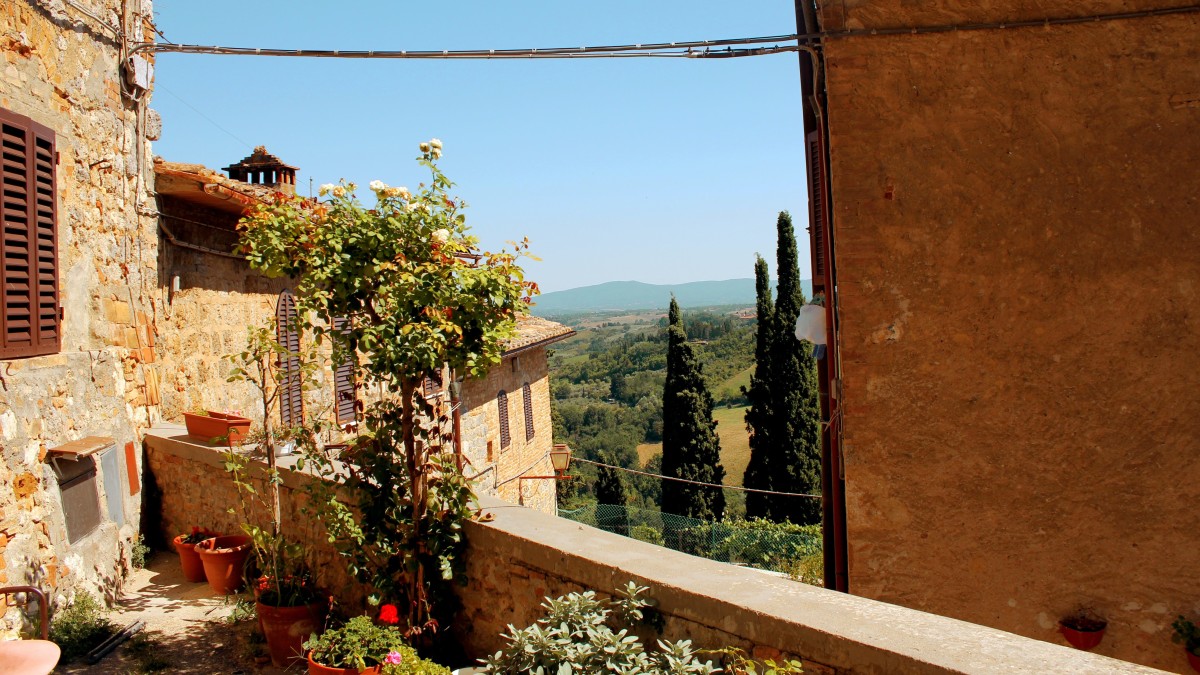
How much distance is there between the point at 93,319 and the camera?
661 centimetres

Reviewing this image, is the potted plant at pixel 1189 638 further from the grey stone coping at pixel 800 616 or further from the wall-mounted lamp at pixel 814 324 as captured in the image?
the grey stone coping at pixel 800 616

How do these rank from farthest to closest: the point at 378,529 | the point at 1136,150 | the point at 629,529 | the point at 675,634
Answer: the point at 629,529 < the point at 1136,150 < the point at 378,529 < the point at 675,634

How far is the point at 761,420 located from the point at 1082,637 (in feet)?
64.1

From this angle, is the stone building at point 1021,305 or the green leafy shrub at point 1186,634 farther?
the stone building at point 1021,305

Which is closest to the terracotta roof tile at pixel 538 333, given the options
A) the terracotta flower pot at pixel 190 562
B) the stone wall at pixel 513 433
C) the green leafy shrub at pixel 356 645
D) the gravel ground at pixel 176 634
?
the stone wall at pixel 513 433

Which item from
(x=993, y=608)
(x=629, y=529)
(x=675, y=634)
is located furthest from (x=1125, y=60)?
(x=629, y=529)

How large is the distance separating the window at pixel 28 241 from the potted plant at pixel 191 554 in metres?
1.88

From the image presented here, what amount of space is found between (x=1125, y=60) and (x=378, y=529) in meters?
5.59

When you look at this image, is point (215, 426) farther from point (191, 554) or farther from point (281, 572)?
point (281, 572)

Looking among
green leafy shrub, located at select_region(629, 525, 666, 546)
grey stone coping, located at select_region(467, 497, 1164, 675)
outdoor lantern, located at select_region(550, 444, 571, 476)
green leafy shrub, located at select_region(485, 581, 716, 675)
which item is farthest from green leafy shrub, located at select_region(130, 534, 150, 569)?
green leafy shrub, located at select_region(629, 525, 666, 546)

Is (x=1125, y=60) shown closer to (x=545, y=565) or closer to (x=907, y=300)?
(x=907, y=300)

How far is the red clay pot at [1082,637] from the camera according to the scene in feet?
16.6

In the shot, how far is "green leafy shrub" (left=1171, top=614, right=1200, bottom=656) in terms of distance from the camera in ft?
16.2

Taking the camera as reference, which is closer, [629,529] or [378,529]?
[378,529]
